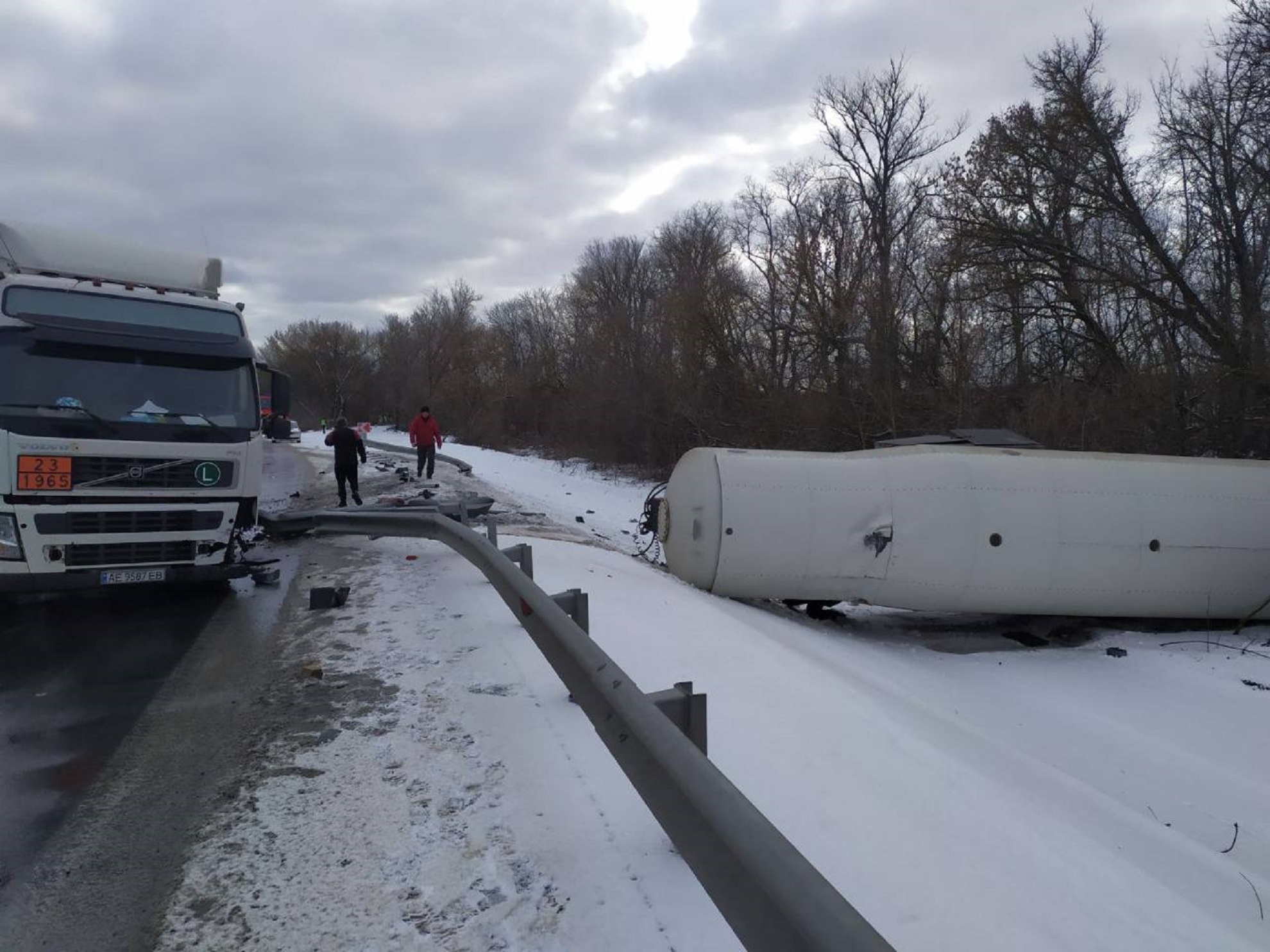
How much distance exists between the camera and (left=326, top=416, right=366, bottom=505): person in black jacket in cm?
1406

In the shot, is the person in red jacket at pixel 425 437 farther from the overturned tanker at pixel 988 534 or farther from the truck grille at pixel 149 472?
the overturned tanker at pixel 988 534

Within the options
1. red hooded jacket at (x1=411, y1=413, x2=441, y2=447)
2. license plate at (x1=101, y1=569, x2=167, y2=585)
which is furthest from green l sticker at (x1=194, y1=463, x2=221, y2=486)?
red hooded jacket at (x1=411, y1=413, x2=441, y2=447)

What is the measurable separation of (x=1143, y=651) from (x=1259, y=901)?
522cm

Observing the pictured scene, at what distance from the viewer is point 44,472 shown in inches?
252

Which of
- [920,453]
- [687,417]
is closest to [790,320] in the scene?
[687,417]

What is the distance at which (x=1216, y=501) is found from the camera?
867cm

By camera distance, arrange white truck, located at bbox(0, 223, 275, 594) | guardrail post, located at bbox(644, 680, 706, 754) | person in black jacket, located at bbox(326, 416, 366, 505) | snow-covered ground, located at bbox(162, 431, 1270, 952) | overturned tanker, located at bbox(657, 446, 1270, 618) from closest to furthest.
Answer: snow-covered ground, located at bbox(162, 431, 1270, 952) → guardrail post, located at bbox(644, 680, 706, 754) → white truck, located at bbox(0, 223, 275, 594) → overturned tanker, located at bbox(657, 446, 1270, 618) → person in black jacket, located at bbox(326, 416, 366, 505)

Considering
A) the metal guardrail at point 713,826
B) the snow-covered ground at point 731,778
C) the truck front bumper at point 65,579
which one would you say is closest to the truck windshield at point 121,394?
the truck front bumper at point 65,579

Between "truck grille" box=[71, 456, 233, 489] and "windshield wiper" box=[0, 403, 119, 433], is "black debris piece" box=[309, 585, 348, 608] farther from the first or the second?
"windshield wiper" box=[0, 403, 119, 433]

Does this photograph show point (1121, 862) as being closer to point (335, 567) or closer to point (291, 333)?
point (335, 567)

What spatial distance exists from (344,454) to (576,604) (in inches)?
413

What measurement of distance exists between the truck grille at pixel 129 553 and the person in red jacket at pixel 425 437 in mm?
11327

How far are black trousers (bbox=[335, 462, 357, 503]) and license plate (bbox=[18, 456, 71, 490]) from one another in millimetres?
7526

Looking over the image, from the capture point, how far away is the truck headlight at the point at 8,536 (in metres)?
6.31
